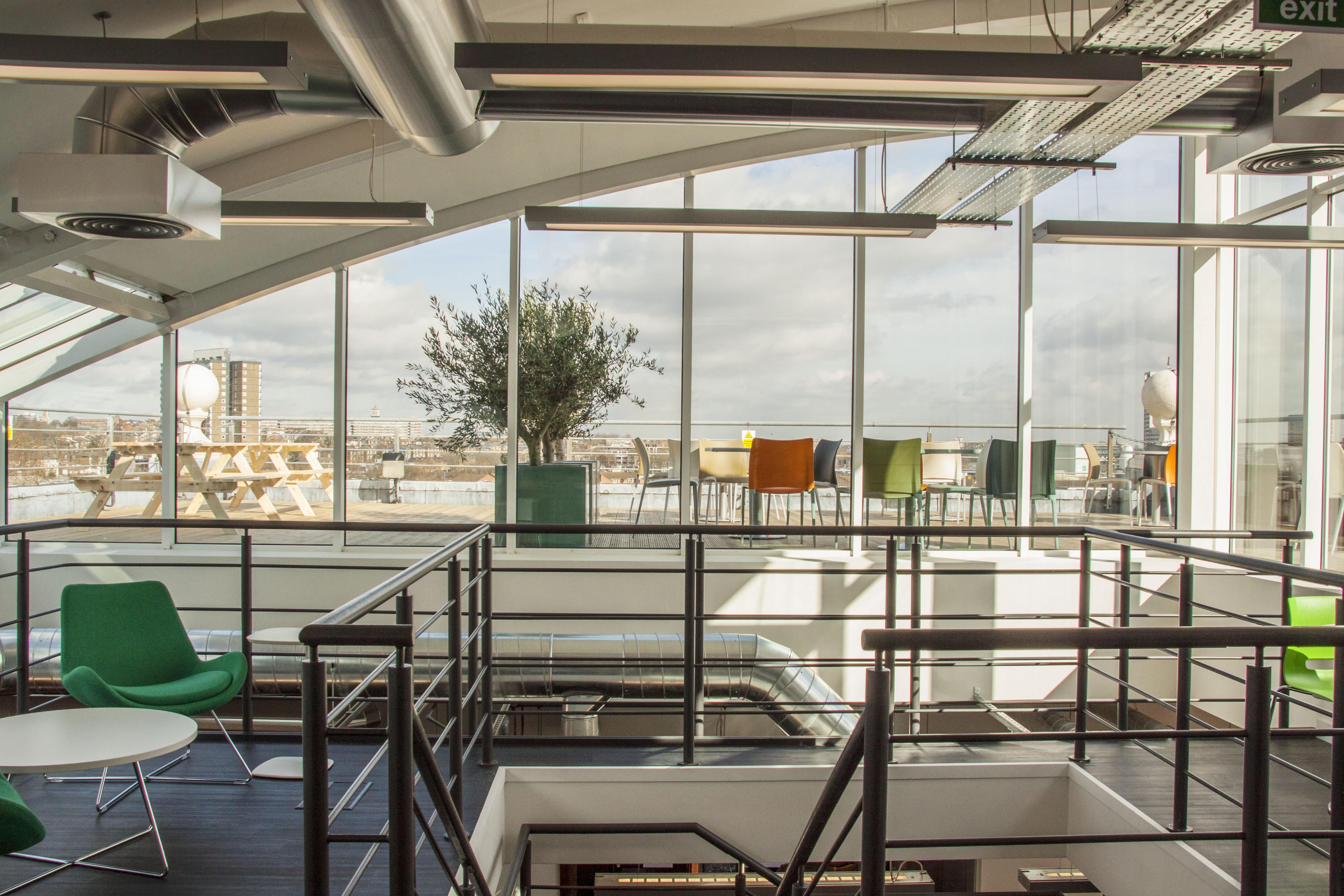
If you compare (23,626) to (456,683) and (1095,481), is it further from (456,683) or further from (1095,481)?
(1095,481)

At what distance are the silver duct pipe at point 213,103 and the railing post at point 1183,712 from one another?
3.41 m

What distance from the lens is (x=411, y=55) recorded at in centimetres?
276

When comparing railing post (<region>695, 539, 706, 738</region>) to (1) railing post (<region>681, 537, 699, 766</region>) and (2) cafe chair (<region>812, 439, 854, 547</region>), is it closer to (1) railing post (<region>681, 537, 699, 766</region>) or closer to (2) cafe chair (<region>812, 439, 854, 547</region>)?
(1) railing post (<region>681, 537, 699, 766</region>)

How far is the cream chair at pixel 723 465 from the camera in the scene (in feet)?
20.7

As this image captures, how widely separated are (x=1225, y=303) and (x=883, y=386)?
252 cm

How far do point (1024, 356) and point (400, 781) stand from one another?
5.89m

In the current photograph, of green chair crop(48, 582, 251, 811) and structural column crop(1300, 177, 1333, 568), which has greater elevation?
structural column crop(1300, 177, 1333, 568)

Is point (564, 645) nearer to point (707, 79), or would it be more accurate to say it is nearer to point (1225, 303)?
point (707, 79)

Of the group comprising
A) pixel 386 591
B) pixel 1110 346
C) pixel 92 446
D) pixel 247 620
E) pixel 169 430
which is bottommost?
pixel 247 620

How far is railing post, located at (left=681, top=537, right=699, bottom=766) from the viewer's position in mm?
3223

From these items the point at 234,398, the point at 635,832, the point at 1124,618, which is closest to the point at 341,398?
the point at 234,398

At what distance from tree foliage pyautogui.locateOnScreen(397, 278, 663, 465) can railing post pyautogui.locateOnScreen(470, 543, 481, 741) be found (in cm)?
314

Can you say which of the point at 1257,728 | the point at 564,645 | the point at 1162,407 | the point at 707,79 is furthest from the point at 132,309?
the point at 1162,407

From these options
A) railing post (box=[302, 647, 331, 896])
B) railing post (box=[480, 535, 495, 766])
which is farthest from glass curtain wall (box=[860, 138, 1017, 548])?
railing post (box=[302, 647, 331, 896])
